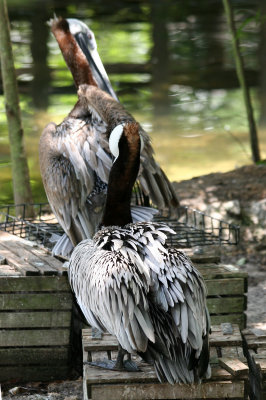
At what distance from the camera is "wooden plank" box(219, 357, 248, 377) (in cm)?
348

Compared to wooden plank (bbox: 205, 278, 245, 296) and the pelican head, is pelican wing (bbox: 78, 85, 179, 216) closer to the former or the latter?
the pelican head

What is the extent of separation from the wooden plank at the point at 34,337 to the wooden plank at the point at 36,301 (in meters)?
0.14

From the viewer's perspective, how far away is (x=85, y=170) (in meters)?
4.85

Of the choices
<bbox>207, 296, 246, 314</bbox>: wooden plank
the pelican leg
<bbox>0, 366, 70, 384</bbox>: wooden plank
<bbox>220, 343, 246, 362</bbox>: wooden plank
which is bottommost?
<bbox>0, 366, 70, 384</bbox>: wooden plank

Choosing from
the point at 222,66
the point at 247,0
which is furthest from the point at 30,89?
the point at 247,0

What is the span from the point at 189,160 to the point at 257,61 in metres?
4.56

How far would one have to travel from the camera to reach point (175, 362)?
132 inches

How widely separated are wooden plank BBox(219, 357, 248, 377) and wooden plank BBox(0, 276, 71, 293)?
1115 millimetres

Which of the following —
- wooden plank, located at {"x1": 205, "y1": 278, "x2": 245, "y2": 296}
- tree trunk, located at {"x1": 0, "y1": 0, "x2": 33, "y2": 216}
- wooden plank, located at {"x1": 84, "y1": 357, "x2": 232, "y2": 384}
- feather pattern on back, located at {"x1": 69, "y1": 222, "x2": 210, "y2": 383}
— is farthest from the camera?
tree trunk, located at {"x1": 0, "y1": 0, "x2": 33, "y2": 216}

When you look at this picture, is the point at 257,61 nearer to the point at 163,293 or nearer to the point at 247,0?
the point at 247,0

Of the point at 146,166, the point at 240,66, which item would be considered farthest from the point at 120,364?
the point at 240,66

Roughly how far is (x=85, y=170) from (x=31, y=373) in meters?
1.34

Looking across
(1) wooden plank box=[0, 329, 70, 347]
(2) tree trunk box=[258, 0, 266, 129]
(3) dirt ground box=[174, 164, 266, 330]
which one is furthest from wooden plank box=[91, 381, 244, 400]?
(2) tree trunk box=[258, 0, 266, 129]

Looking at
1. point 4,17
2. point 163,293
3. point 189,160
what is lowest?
point 189,160
